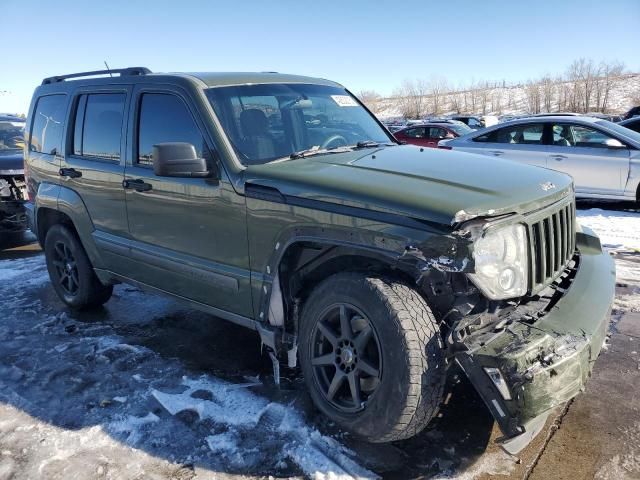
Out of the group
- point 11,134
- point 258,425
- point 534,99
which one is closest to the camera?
point 258,425

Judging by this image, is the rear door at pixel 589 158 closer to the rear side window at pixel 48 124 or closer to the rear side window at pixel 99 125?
the rear side window at pixel 99 125

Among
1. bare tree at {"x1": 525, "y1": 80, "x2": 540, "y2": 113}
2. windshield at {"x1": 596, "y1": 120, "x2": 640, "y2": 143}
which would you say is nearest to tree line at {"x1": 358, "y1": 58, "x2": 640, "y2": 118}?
bare tree at {"x1": 525, "y1": 80, "x2": 540, "y2": 113}

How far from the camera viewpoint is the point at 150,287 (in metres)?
4.04

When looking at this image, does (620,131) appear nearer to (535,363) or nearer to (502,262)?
(502,262)

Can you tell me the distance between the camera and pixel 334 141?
148 inches

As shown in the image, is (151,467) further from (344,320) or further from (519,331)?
(519,331)

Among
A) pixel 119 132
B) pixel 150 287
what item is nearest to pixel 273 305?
pixel 150 287

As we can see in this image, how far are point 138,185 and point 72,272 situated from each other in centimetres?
172

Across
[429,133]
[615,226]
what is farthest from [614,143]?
[429,133]

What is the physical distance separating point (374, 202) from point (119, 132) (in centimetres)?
240

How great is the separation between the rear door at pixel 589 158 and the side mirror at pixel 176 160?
24.8 ft

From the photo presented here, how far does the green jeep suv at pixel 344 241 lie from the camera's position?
2432mm

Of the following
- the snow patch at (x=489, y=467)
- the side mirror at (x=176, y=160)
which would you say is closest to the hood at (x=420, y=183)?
the side mirror at (x=176, y=160)

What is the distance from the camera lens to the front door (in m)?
3.28
